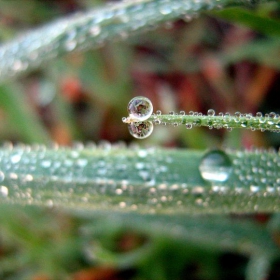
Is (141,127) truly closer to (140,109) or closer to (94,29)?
(140,109)

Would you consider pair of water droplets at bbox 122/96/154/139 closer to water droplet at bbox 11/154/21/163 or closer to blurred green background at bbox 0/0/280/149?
water droplet at bbox 11/154/21/163

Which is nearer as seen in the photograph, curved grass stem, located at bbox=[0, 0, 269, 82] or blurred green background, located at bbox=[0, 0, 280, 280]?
curved grass stem, located at bbox=[0, 0, 269, 82]

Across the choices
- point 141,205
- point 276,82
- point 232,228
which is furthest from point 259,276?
point 276,82

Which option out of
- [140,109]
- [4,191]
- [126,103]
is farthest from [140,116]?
[126,103]

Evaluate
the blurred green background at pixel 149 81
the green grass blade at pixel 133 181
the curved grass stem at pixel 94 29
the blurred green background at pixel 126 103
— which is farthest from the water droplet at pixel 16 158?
the blurred green background at pixel 149 81

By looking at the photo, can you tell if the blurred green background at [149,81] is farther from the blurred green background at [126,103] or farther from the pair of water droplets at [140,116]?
the pair of water droplets at [140,116]

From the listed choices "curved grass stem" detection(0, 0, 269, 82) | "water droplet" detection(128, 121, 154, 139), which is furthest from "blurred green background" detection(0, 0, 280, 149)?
"water droplet" detection(128, 121, 154, 139)

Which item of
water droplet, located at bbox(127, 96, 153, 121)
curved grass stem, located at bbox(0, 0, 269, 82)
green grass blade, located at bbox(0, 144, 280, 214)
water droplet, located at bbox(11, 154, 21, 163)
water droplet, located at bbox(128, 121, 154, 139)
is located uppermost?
curved grass stem, located at bbox(0, 0, 269, 82)

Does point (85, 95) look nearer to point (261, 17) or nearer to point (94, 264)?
point (94, 264)
